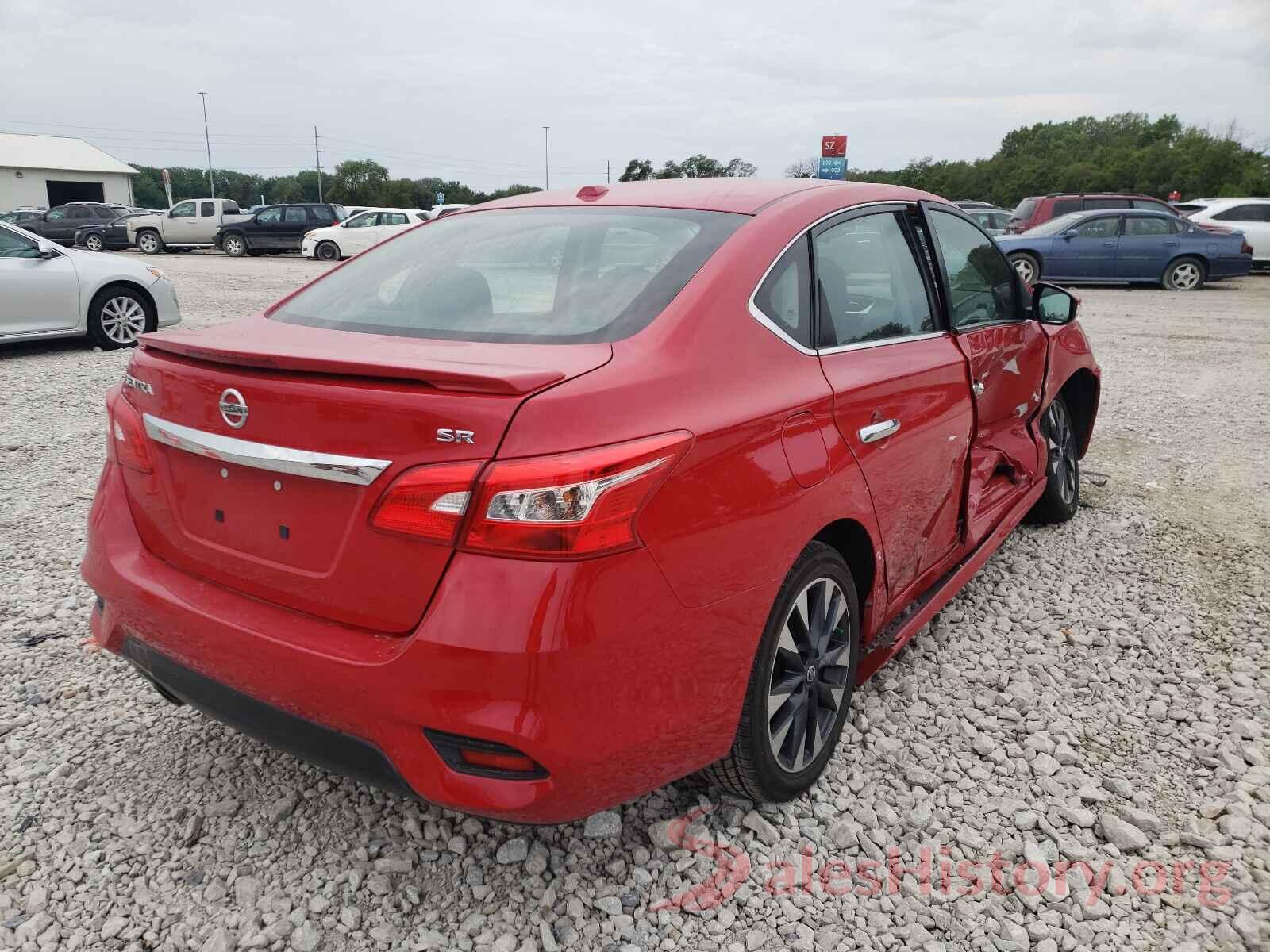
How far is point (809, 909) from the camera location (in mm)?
2248

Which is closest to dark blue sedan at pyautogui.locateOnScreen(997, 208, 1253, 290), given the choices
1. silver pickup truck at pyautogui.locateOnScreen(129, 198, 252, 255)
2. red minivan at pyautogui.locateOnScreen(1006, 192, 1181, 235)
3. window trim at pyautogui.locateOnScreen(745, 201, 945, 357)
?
red minivan at pyautogui.locateOnScreen(1006, 192, 1181, 235)

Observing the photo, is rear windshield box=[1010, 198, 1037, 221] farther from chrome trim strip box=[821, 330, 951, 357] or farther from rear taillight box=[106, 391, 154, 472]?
rear taillight box=[106, 391, 154, 472]

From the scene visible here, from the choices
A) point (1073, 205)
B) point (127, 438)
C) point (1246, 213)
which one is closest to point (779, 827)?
point (127, 438)

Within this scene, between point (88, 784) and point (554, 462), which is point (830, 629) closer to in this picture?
point (554, 462)

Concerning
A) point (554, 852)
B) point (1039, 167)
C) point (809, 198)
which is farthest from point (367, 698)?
point (1039, 167)

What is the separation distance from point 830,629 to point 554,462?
119 centimetres

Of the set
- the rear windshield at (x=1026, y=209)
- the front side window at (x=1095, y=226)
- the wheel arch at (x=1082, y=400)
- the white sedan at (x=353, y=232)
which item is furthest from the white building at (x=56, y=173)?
the wheel arch at (x=1082, y=400)

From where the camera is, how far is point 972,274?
12.2 ft

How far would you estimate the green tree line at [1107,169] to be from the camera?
36.9 metres

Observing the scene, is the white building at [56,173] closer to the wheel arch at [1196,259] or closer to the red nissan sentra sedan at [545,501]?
the wheel arch at [1196,259]

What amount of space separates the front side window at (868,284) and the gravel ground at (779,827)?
50.4 inches

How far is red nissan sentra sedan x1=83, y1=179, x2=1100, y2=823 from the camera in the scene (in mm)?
1792

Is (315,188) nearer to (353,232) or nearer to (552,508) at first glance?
(353,232)

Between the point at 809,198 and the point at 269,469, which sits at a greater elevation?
the point at 809,198
